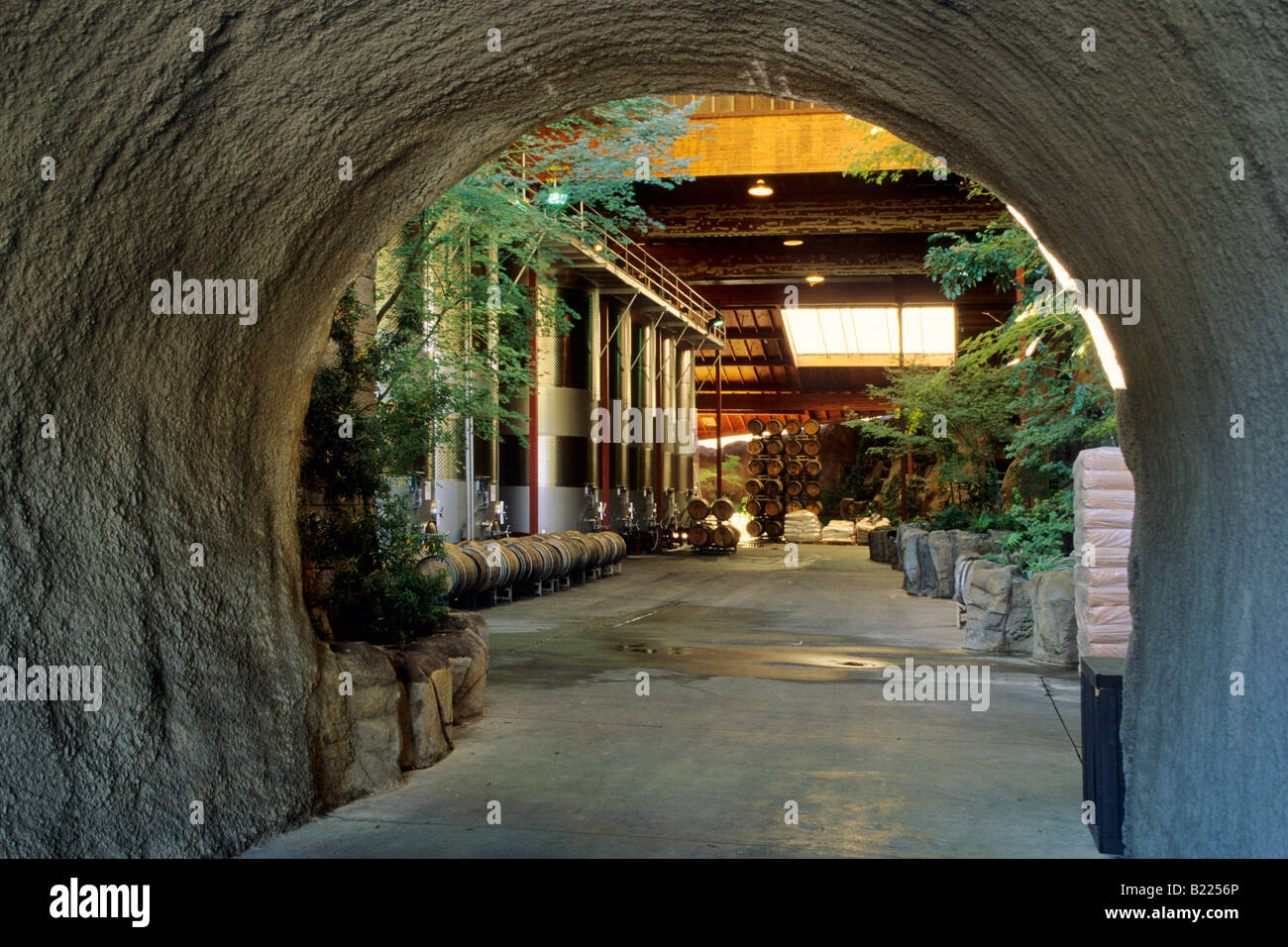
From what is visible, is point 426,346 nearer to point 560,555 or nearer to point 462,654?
point 560,555

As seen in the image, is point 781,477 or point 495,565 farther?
point 781,477

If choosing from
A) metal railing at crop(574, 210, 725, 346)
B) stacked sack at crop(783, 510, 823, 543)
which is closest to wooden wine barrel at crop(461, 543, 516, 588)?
metal railing at crop(574, 210, 725, 346)

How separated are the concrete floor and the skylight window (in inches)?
1091

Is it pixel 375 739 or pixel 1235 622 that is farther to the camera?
pixel 375 739

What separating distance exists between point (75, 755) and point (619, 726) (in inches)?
149

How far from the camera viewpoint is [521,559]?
1482 cm

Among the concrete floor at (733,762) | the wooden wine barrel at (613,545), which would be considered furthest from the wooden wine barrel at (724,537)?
the concrete floor at (733,762)

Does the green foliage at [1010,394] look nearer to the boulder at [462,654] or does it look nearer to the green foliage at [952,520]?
the green foliage at [952,520]

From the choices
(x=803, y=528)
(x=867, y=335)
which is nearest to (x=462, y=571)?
(x=803, y=528)

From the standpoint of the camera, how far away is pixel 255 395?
16.4 feet

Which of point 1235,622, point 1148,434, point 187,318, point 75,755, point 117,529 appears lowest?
point 75,755

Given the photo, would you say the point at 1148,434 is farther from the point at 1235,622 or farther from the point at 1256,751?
the point at 1256,751

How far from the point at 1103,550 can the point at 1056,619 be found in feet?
6.85
